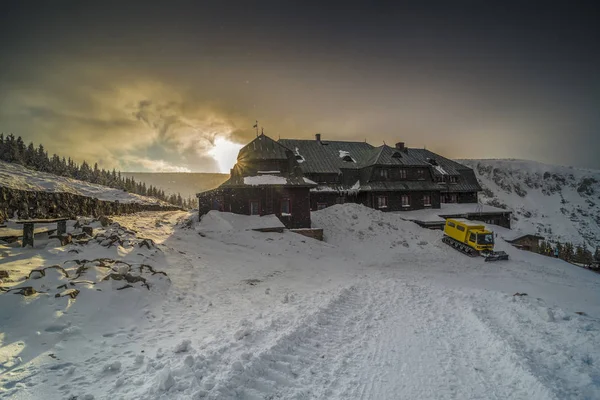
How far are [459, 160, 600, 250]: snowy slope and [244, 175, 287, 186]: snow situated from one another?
7367cm

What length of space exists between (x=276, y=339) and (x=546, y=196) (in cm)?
13262

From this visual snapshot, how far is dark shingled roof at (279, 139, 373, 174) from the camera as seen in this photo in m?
36.6

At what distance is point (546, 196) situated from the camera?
99875 mm

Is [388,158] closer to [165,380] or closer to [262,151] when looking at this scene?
[262,151]

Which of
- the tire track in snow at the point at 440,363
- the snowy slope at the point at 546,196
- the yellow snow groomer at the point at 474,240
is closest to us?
the tire track in snow at the point at 440,363

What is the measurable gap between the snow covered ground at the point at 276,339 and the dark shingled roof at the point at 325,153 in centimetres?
2519

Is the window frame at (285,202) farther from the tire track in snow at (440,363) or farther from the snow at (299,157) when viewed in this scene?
the tire track in snow at (440,363)

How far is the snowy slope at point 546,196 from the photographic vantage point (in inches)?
2940

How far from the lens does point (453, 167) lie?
44.2 metres

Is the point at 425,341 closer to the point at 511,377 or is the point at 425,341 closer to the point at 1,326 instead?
the point at 511,377

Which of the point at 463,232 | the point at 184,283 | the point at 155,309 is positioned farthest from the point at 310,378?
the point at 463,232

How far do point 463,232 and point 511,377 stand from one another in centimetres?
2040

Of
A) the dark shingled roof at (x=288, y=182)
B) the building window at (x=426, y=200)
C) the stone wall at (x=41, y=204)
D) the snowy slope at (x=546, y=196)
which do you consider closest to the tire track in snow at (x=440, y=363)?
the stone wall at (x=41, y=204)

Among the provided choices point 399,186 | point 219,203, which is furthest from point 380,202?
point 219,203
